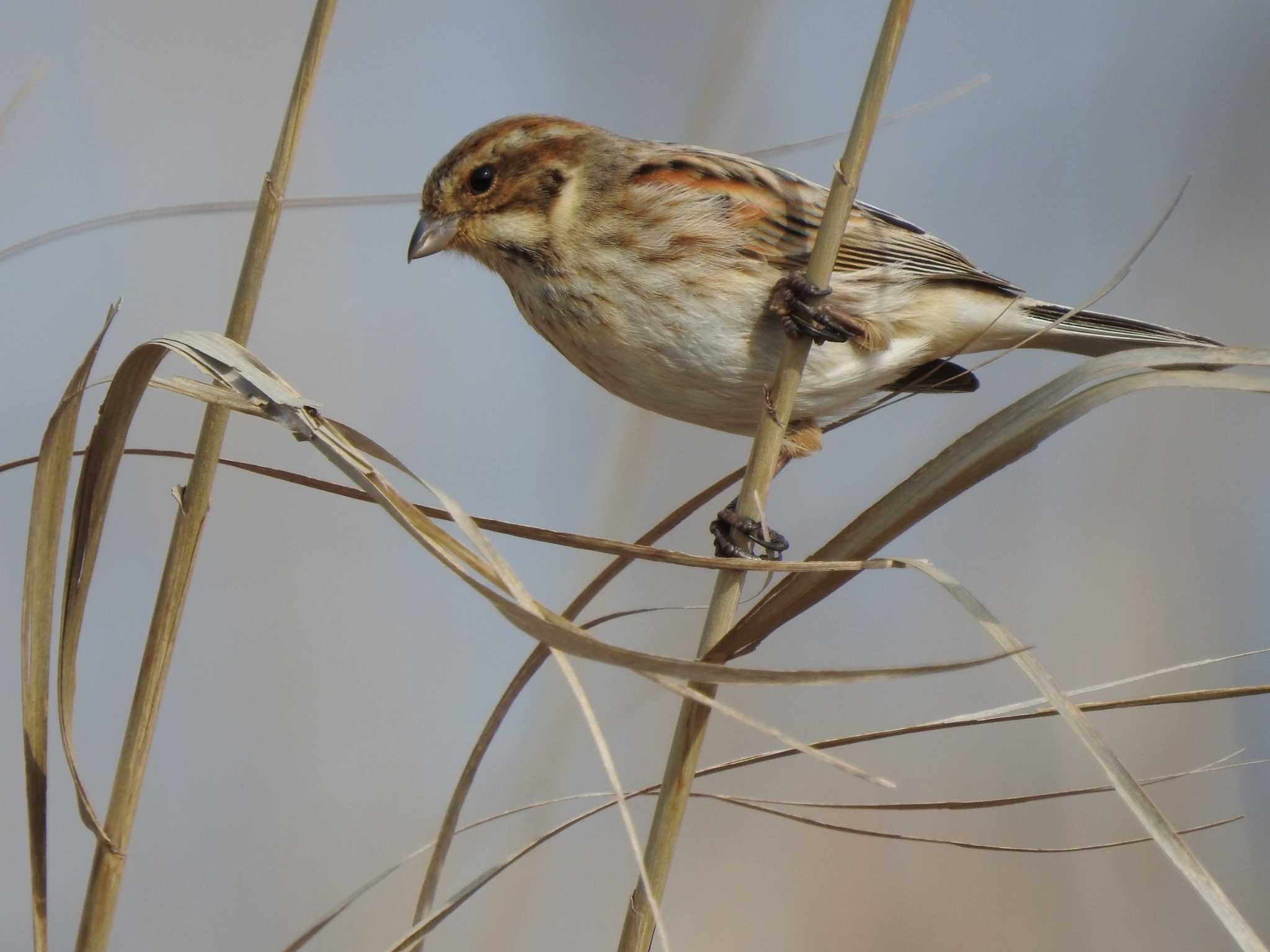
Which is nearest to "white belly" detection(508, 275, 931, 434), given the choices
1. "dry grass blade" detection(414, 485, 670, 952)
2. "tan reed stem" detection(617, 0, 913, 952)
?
"tan reed stem" detection(617, 0, 913, 952)

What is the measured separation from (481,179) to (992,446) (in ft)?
5.56

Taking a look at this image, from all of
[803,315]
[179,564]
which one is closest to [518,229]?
[803,315]

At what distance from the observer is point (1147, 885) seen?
124 inches

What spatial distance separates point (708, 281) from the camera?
2266 millimetres

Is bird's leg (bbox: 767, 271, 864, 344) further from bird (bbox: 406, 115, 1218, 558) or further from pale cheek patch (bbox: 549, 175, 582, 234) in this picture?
pale cheek patch (bbox: 549, 175, 582, 234)

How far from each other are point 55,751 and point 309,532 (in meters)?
0.97

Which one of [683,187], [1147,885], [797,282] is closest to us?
[797,282]

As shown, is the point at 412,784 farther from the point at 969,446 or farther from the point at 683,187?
the point at 969,446

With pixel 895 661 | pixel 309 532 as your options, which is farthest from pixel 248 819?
pixel 895 661

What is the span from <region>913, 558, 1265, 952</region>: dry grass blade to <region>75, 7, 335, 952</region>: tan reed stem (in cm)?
75

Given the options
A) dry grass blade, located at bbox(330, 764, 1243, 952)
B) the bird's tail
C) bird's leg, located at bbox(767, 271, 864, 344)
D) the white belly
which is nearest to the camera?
dry grass blade, located at bbox(330, 764, 1243, 952)

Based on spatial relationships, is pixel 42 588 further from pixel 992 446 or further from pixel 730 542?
pixel 730 542

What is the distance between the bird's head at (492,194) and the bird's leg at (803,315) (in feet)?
1.83

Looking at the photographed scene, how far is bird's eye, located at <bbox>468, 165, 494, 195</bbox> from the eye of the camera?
2549 mm
